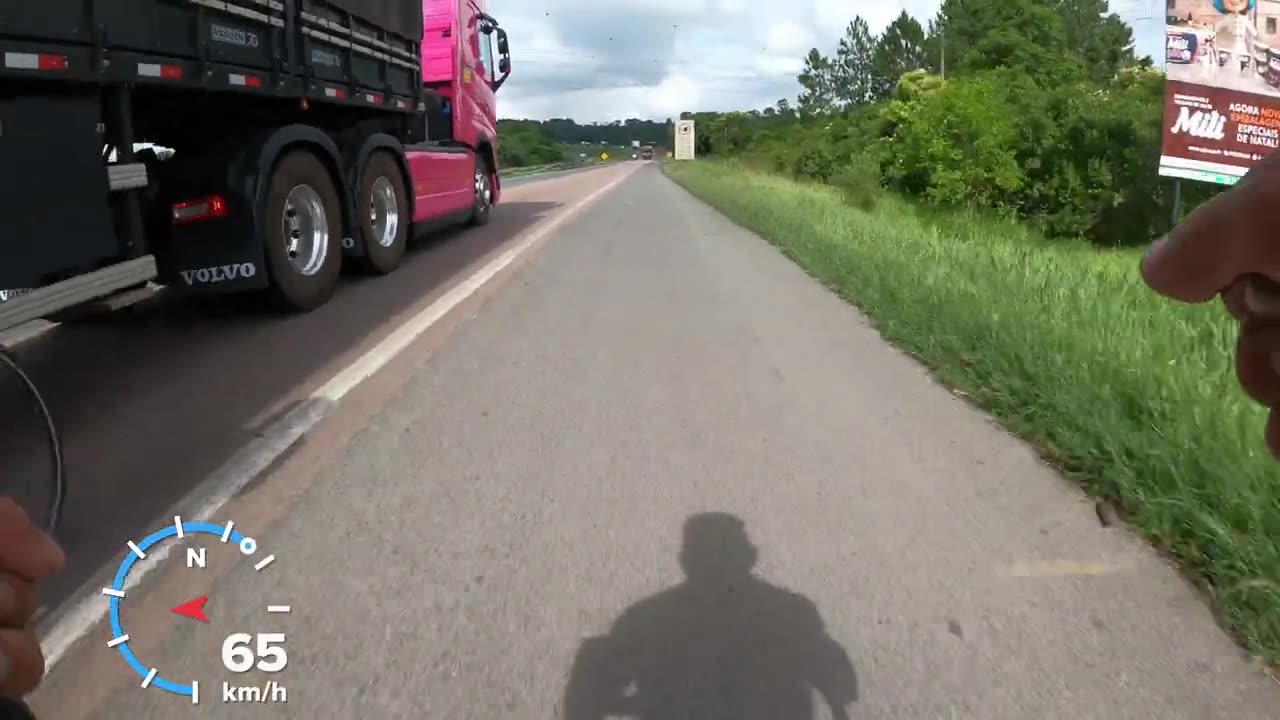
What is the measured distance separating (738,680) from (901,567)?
97cm

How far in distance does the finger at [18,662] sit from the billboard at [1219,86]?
1696 cm

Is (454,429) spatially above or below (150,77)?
below

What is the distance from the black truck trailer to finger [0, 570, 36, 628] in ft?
12.8

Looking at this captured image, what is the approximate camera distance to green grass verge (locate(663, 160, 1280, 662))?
10.7ft

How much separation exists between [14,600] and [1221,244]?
1.38 meters

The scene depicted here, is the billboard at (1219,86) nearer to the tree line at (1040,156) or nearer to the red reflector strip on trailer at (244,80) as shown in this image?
the tree line at (1040,156)

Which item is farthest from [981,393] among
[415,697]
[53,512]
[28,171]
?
[28,171]

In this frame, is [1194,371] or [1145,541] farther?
[1194,371]

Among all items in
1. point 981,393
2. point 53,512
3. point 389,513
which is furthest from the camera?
point 981,393

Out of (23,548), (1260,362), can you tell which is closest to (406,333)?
(23,548)

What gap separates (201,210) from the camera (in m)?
6.74

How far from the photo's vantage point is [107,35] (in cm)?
513

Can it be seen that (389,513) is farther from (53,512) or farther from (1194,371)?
(1194,371)

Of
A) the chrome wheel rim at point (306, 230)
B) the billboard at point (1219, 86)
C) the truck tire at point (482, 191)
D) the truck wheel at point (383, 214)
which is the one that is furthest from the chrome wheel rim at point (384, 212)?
the billboard at point (1219, 86)
